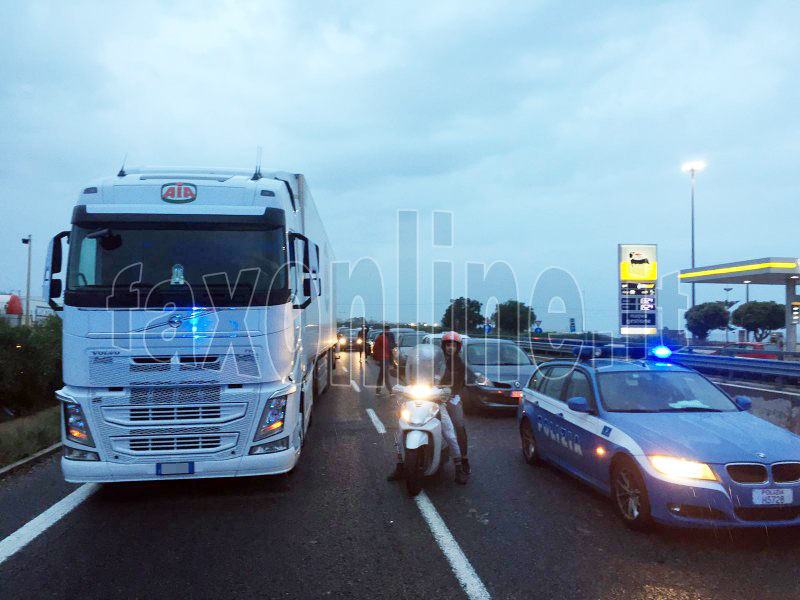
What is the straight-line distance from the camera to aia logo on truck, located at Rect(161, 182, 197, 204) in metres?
6.61

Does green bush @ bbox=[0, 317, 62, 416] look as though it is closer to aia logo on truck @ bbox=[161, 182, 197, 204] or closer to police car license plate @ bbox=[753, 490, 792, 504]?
aia logo on truck @ bbox=[161, 182, 197, 204]

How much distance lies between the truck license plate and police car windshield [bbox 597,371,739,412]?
13.9ft

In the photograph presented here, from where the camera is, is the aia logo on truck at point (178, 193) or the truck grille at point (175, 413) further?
the aia logo on truck at point (178, 193)

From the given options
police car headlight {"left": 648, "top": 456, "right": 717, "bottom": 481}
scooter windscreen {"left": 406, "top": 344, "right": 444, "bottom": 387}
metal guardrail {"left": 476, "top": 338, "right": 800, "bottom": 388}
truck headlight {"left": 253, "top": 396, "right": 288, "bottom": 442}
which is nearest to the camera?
police car headlight {"left": 648, "top": 456, "right": 717, "bottom": 481}

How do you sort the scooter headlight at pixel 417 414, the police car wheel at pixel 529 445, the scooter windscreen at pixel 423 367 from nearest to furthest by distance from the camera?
1. the scooter headlight at pixel 417 414
2. the scooter windscreen at pixel 423 367
3. the police car wheel at pixel 529 445

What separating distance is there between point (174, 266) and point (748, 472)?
561cm

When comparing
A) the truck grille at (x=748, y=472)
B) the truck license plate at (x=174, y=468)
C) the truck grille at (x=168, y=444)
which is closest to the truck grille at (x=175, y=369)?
the truck grille at (x=168, y=444)

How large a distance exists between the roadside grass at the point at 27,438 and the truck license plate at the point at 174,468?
337 centimetres

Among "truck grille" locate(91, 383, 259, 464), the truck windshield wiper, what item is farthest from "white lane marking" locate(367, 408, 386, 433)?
the truck windshield wiper

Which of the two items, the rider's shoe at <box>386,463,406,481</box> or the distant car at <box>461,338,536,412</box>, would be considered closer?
the rider's shoe at <box>386,463,406,481</box>

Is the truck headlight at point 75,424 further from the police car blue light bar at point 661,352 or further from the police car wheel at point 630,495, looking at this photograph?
the police car blue light bar at point 661,352

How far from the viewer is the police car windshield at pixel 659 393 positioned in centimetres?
620

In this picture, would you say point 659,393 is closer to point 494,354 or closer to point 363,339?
point 494,354

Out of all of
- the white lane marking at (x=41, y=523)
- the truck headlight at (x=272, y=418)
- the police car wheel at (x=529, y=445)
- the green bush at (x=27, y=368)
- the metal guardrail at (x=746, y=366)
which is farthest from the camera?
the metal guardrail at (x=746, y=366)
